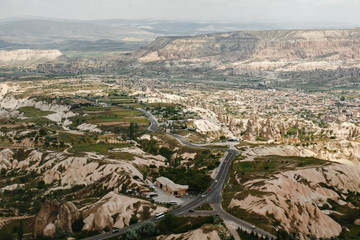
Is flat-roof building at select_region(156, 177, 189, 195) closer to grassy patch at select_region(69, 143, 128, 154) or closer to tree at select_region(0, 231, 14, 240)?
grassy patch at select_region(69, 143, 128, 154)

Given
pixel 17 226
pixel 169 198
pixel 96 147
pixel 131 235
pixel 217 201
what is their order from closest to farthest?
pixel 131 235 < pixel 17 226 < pixel 217 201 < pixel 169 198 < pixel 96 147

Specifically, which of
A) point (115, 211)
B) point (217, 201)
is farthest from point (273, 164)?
point (115, 211)

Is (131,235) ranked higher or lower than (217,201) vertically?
higher

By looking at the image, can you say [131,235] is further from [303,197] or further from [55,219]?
[303,197]

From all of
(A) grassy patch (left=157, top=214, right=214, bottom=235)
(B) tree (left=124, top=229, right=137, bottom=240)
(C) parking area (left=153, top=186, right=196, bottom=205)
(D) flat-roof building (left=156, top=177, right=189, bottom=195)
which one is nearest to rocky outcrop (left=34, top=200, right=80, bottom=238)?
(B) tree (left=124, top=229, right=137, bottom=240)

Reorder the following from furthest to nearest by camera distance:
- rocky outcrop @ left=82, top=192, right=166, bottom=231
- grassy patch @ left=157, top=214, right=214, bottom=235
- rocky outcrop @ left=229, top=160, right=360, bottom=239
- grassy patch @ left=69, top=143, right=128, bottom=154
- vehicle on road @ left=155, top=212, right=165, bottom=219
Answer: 1. grassy patch @ left=69, top=143, right=128, bottom=154
2. vehicle on road @ left=155, top=212, right=165, bottom=219
3. rocky outcrop @ left=82, top=192, right=166, bottom=231
4. rocky outcrop @ left=229, top=160, right=360, bottom=239
5. grassy patch @ left=157, top=214, right=214, bottom=235

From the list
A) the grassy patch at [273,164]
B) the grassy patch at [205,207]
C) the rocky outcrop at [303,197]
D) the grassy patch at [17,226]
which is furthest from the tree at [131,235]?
the grassy patch at [273,164]
